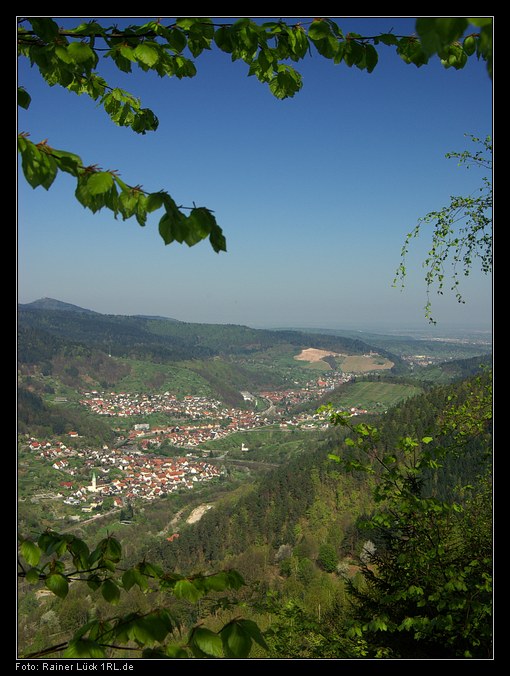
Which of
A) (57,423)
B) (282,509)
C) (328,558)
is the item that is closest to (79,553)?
(328,558)

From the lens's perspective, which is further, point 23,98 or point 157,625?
point 23,98

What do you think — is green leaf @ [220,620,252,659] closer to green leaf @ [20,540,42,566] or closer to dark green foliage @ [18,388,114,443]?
green leaf @ [20,540,42,566]

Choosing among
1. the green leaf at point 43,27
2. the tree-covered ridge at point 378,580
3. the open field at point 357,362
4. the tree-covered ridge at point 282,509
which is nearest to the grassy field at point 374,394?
the tree-covered ridge at point 282,509

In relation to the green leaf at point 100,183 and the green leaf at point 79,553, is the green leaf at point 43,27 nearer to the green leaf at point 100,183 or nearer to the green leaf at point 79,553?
the green leaf at point 100,183

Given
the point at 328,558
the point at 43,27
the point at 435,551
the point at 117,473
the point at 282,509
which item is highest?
the point at 43,27

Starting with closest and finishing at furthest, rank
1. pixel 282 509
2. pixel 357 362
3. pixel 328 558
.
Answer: pixel 328 558 → pixel 282 509 → pixel 357 362

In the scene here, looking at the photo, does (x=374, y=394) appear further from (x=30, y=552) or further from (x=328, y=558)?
(x=30, y=552)

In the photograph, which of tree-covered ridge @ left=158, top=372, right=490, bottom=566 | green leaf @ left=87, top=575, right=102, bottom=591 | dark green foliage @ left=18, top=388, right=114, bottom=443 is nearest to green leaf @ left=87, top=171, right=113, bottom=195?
green leaf @ left=87, top=575, right=102, bottom=591
